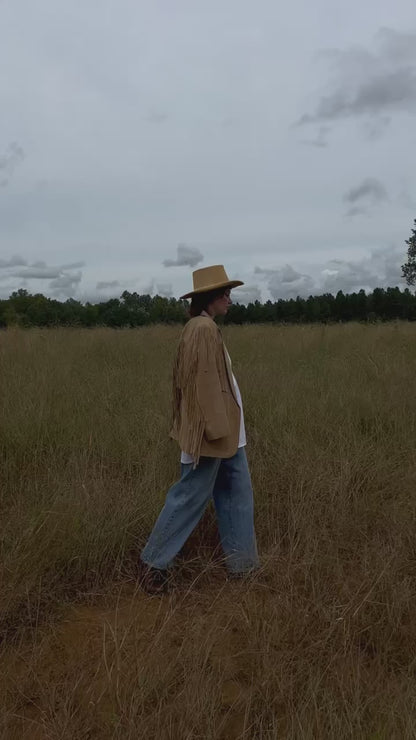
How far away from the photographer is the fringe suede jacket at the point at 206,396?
2.75 meters

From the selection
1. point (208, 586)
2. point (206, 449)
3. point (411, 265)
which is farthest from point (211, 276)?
point (411, 265)

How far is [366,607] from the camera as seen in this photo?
96.5 inches

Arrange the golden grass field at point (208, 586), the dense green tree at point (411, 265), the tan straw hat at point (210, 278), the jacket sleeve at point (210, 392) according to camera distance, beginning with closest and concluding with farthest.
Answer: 1. the golden grass field at point (208, 586)
2. the jacket sleeve at point (210, 392)
3. the tan straw hat at point (210, 278)
4. the dense green tree at point (411, 265)

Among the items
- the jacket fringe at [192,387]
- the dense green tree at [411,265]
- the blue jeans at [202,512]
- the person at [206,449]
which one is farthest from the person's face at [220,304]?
the dense green tree at [411,265]

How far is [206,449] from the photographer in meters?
2.79

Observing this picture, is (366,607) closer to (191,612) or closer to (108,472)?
(191,612)

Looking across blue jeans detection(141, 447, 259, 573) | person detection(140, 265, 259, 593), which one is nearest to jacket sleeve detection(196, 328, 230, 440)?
person detection(140, 265, 259, 593)

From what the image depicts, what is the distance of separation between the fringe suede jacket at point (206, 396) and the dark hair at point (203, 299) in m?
0.11

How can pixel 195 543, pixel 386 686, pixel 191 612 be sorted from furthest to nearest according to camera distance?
1. pixel 195 543
2. pixel 191 612
3. pixel 386 686

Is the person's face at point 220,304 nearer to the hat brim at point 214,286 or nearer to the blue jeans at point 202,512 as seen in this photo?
the hat brim at point 214,286

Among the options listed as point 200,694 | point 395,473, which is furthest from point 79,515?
point 395,473

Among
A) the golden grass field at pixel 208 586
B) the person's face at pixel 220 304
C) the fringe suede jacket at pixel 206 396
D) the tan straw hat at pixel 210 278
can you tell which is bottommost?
the golden grass field at pixel 208 586

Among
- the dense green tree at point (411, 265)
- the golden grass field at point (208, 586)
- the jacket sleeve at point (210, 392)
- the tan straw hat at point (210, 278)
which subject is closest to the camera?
the golden grass field at point (208, 586)

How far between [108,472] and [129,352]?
457cm
